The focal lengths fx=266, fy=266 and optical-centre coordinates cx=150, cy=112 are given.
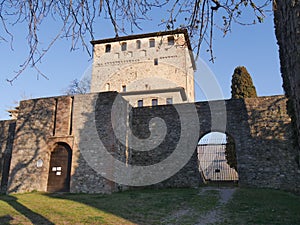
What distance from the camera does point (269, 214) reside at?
6227 mm

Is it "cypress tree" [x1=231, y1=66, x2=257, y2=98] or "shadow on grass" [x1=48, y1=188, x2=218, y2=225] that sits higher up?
"cypress tree" [x1=231, y1=66, x2=257, y2=98]

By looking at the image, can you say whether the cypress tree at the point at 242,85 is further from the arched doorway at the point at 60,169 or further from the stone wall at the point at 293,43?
the stone wall at the point at 293,43

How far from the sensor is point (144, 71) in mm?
27156

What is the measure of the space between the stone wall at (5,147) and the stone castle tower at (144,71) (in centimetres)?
1233

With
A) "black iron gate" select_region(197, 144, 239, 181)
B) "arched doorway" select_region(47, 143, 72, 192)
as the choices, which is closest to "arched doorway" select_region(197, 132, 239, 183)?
"black iron gate" select_region(197, 144, 239, 181)

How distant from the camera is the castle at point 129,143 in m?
11.2

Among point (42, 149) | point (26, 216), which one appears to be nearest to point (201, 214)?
point (26, 216)

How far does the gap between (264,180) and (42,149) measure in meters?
9.81

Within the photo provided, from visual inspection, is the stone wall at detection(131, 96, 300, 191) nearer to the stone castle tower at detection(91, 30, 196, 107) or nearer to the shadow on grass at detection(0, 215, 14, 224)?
the shadow on grass at detection(0, 215, 14, 224)

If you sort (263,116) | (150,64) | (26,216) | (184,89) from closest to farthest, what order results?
(26,216), (263,116), (184,89), (150,64)

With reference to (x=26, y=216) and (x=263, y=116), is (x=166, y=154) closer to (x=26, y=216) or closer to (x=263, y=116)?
(x=263, y=116)

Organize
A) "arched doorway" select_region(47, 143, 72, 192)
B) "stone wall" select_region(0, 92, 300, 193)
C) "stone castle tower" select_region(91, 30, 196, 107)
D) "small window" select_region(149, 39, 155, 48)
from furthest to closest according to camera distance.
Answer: "small window" select_region(149, 39, 155, 48) < "stone castle tower" select_region(91, 30, 196, 107) < "arched doorway" select_region(47, 143, 72, 192) < "stone wall" select_region(0, 92, 300, 193)

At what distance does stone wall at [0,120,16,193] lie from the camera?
13.6 metres

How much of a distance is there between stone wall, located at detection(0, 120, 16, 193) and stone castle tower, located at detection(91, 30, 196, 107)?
12.3 m
